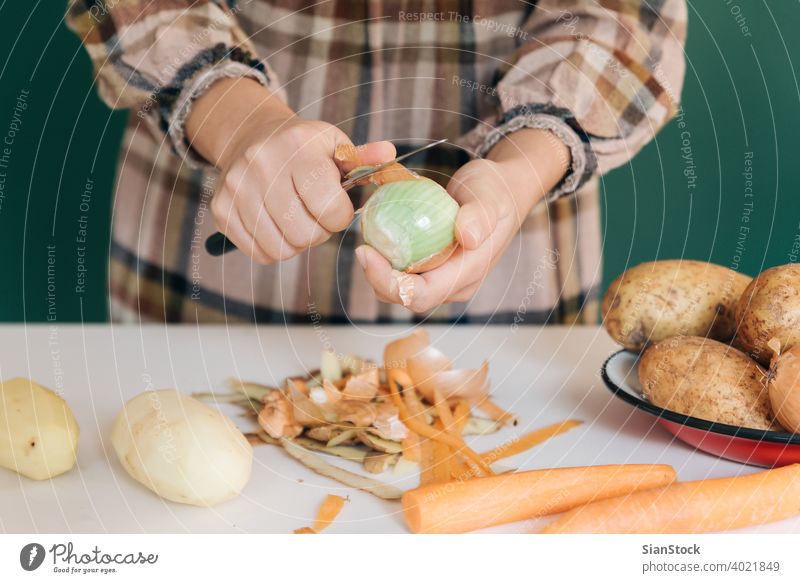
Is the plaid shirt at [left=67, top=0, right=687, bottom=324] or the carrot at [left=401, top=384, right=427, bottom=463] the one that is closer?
the carrot at [left=401, top=384, right=427, bottom=463]

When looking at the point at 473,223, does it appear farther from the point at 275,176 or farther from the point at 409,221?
the point at 275,176

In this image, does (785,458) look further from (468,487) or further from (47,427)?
(47,427)

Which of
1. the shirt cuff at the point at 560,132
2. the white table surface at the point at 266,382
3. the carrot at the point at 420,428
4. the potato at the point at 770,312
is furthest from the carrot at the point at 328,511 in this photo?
the shirt cuff at the point at 560,132

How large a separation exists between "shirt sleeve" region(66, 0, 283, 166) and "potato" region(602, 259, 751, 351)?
409mm

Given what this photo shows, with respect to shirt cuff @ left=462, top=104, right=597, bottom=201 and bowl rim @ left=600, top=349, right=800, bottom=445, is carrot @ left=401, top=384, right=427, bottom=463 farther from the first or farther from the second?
shirt cuff @ left=462, top=104, right=597, bottom=201

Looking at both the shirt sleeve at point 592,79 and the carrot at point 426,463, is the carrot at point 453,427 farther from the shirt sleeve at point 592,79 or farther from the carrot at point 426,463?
the shirt sleeve at point 592,79

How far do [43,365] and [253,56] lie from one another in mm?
407

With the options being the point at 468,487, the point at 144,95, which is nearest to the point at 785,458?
the point at 468,487

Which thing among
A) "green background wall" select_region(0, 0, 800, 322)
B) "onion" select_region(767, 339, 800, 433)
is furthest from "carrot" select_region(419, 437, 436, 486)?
"green background wall" select_region(0, 0, 800, 322)

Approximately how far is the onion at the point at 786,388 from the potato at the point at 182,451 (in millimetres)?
380

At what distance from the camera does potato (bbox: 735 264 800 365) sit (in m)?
0.56

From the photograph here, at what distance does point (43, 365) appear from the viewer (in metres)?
0.79

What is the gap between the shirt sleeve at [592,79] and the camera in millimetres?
823
